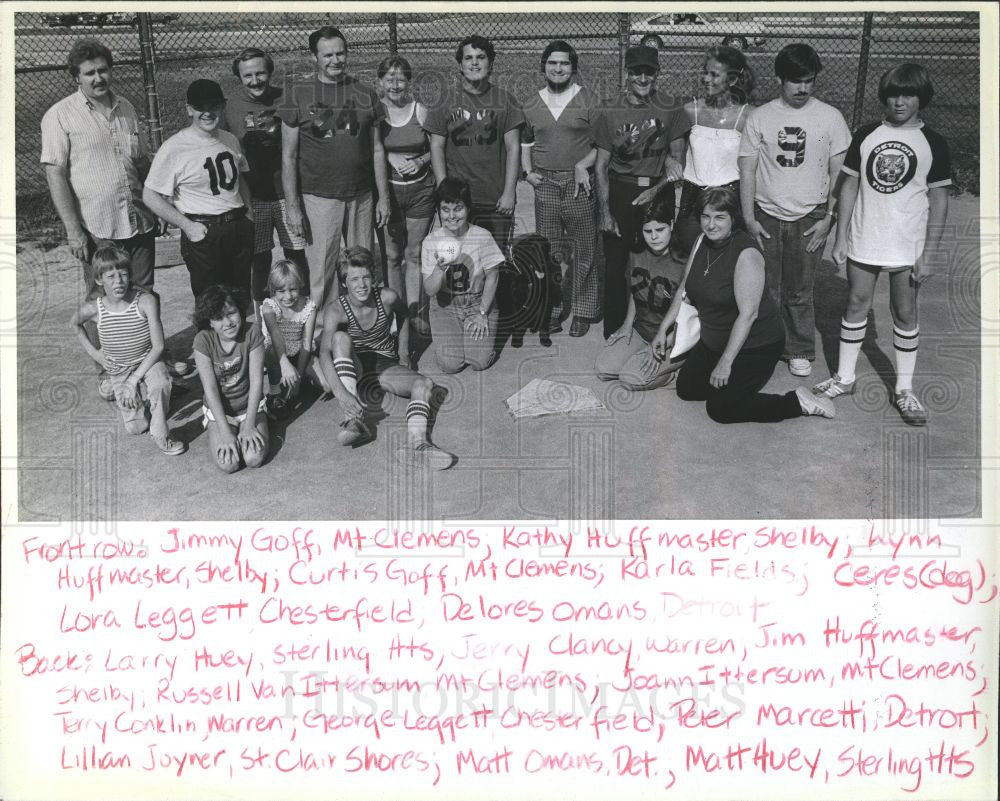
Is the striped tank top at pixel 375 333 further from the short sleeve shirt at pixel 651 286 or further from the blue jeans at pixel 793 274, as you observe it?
the blue jeans at pixel 793 274

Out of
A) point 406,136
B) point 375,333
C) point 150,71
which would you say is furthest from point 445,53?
point 375,333

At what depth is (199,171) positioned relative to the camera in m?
5.12

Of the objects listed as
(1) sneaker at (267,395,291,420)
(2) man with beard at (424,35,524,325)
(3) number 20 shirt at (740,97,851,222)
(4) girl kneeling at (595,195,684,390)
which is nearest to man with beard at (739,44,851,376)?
(3) number 20 shirt at (740,97,851,222)

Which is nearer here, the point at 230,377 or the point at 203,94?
the point at 230,377

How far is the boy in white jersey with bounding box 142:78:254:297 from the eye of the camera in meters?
5.08

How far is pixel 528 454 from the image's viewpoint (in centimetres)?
475

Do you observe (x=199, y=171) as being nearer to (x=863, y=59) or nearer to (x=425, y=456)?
(x=425, y=456)

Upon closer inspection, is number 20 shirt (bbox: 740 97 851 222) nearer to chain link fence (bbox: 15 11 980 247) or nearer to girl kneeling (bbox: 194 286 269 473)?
chain link fence (bbox: 15 11 980 247)

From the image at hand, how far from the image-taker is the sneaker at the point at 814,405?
197 inches

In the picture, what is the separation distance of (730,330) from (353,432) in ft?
6.37

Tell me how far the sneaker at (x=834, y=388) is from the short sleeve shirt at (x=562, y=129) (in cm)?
177

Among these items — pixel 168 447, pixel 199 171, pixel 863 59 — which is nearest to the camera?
pixel 168 447

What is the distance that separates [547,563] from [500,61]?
10660mm

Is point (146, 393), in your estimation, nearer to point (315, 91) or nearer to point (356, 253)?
point (356, 253)
